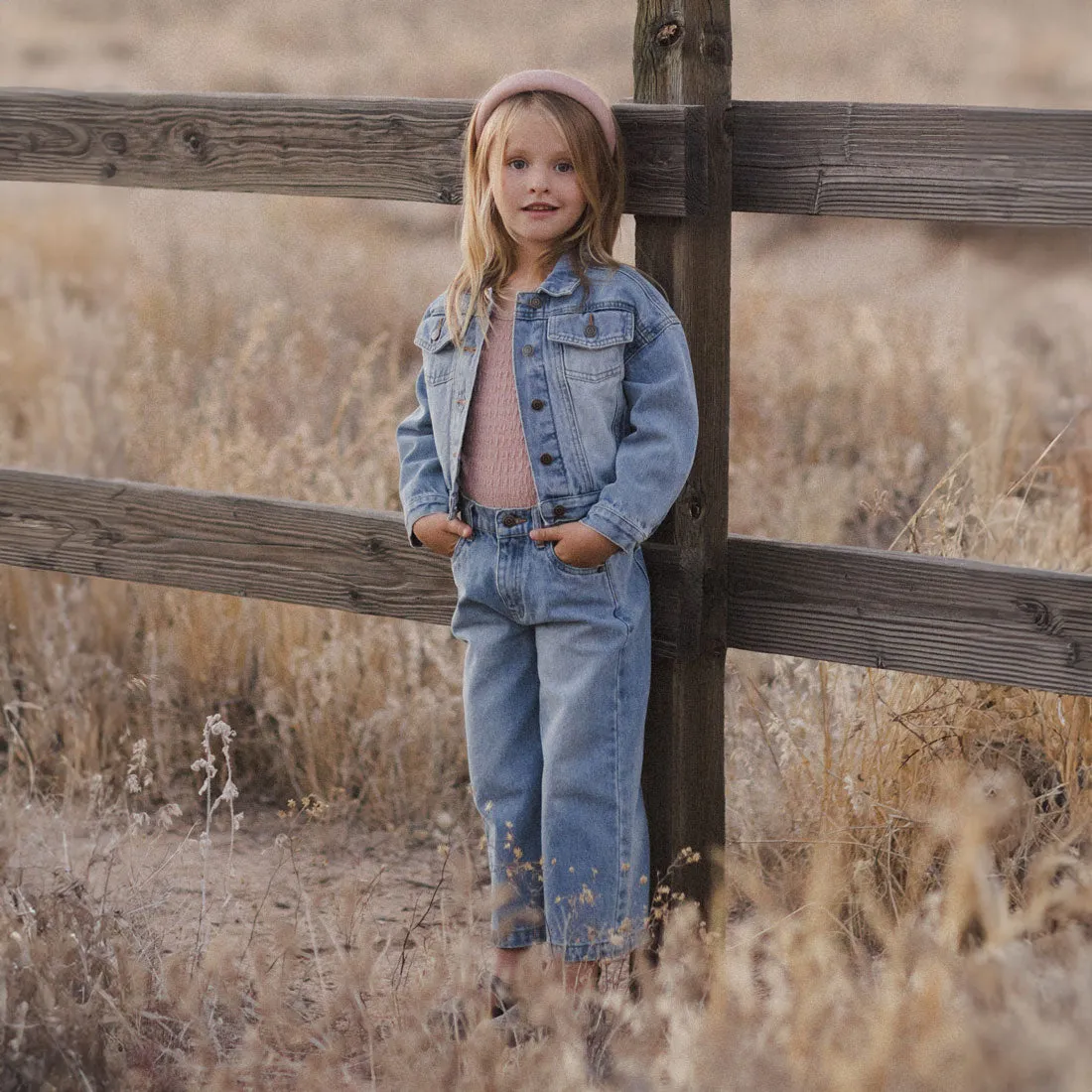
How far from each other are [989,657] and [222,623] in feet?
7.31

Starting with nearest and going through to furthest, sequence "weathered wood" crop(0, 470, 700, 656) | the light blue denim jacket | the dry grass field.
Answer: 1. the dry grass field
2. the light blue denim jacket
3. "weathered wood" crop(0, 470, 700, 656)

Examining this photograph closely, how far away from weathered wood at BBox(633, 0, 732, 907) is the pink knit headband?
14cm

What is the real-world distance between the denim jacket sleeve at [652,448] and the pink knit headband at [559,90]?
32 centimetres

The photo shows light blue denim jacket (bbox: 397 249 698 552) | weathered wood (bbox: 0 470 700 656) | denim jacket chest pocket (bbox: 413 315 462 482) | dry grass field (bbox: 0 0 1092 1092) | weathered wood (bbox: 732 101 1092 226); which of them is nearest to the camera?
dry grass field (bbox: 0 0 1092 1092)

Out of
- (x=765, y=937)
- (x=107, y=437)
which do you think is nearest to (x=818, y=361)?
(x=107, y=437)

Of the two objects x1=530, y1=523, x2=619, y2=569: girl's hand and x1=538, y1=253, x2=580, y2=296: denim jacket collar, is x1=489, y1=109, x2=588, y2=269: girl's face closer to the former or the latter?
x1=538, y1=253, x2=580, y2=296: denim jacket collar

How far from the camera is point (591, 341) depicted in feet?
8.06

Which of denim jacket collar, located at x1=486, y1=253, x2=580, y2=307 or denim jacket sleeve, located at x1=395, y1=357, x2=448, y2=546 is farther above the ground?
denim jacket collar, located at x1=486, y1=253, x2=580, y2=307

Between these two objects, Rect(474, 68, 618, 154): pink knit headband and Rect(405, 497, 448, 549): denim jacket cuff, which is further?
Rect(405, 497, 448, 549): denim jacket cuff

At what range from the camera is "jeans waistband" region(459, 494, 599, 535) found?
8.20 ft

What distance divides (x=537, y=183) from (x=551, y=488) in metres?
0.47

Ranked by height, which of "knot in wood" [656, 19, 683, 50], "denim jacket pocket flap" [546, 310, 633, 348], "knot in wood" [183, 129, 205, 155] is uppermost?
"knot in wood" [656, 19, 683, 50]

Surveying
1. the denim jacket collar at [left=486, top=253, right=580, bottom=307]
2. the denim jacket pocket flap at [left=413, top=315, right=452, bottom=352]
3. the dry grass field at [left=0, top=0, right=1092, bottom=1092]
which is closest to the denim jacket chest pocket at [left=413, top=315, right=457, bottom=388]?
the denim jacket pocket flap at [left=413, top=315, right=452, bottom=352]

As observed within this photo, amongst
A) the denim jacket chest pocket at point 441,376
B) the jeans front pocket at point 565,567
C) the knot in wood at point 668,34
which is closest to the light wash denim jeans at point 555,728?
the jeans front pocket at point 565,567
